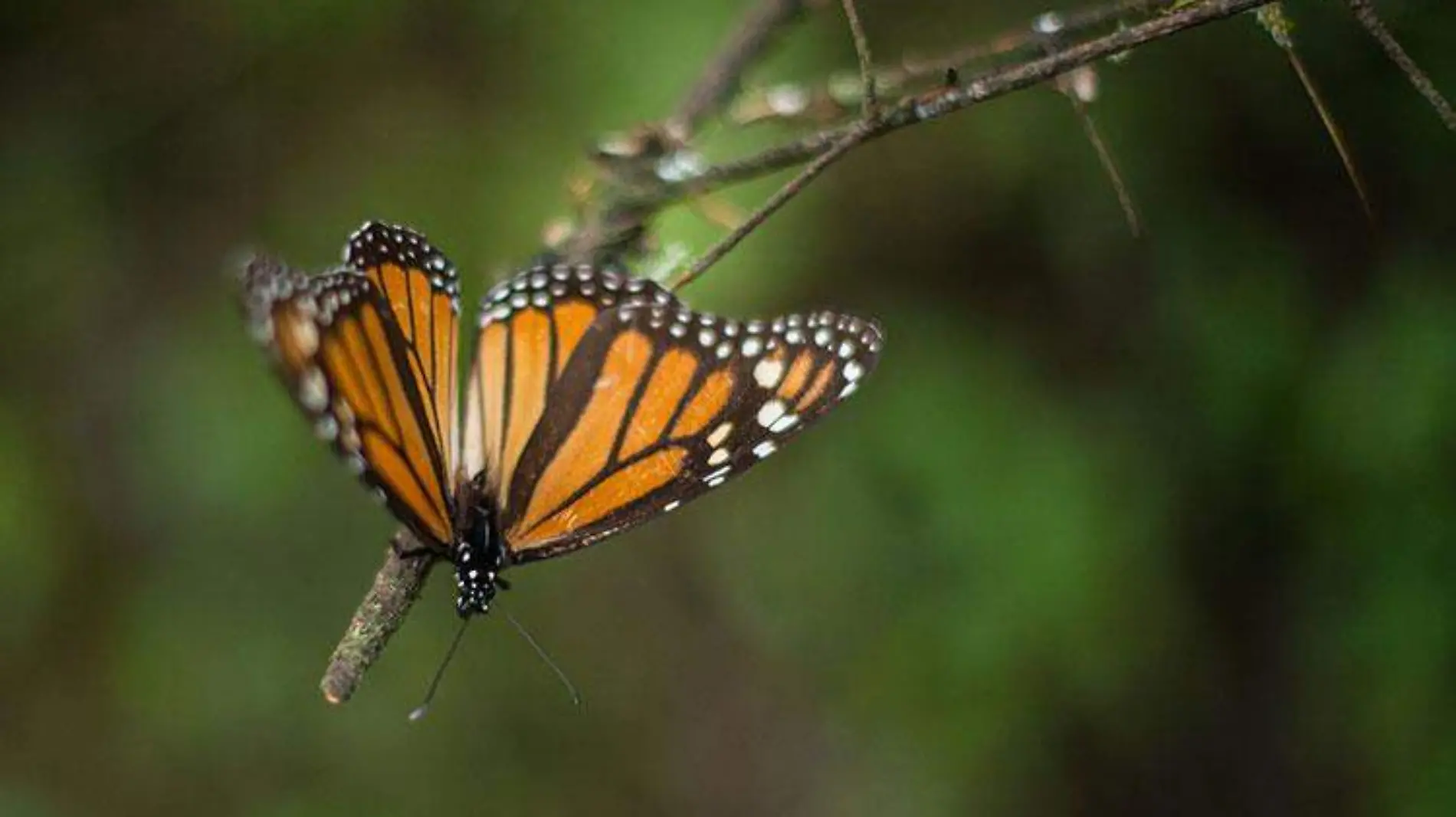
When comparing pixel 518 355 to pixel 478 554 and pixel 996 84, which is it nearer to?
pixel 478 554

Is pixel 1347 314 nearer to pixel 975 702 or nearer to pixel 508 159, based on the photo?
pixel 975 702

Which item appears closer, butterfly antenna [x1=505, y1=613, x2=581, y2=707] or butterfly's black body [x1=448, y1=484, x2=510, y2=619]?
butterfly's black body [x1=448, y1=484, x2=510, y2=619]

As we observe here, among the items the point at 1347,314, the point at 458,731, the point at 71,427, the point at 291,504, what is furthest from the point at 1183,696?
the point at 71,427

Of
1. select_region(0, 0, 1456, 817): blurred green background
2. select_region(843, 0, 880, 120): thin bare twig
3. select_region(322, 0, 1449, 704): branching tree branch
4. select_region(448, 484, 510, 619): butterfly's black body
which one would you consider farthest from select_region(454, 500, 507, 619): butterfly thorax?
select_region(843, 0, 880, 120): thin bare twig

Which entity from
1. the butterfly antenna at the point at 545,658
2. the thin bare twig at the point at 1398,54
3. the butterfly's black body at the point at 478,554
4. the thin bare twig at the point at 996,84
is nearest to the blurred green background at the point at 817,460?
the butterfly antenna at the point at 545,658

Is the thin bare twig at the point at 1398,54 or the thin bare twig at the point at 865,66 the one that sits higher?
the thin bare twig at the point at 865,66

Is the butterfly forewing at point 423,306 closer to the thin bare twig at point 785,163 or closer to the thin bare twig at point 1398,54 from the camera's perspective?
the thin bare twig at point 785,163

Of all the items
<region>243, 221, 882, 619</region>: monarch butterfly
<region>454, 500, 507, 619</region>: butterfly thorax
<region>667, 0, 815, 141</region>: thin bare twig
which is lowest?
<region>454, 500, 507, 619</region>: butterfly thorax

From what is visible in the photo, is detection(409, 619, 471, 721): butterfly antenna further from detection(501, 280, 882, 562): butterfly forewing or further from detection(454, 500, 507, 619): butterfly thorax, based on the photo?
detection(501, 280, 882, 562): butterfly forewing
